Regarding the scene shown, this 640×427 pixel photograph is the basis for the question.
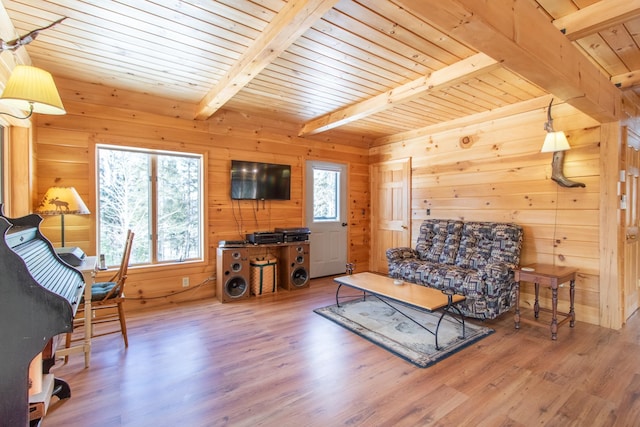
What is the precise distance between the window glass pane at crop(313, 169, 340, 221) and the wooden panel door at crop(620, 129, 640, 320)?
355 centimetres

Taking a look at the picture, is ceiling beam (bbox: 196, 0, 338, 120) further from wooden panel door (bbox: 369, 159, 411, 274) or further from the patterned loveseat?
wooden panel door (bbox: 369, 159, 411, 274)

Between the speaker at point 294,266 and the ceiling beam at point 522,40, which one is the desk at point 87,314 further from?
the ceiling beam at point 522,40

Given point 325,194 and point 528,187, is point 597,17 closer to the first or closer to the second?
point 528,187

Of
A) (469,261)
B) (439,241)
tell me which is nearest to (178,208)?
(439,241)

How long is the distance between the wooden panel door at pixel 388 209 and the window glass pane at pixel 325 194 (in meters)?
0.75

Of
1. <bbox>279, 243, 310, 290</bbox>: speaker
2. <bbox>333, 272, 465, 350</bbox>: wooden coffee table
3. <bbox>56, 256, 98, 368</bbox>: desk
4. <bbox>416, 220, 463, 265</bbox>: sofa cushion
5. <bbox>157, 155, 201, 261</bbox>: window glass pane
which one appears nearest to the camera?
<bbox>56, 256, 98, 368</bbox>: desk

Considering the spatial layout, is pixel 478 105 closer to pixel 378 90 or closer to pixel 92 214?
pixel 378 90

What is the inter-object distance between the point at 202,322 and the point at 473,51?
3473 millimetres

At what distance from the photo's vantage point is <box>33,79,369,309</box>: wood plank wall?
317 cm


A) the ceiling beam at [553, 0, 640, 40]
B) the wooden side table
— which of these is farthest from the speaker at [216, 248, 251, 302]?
the ceiling beam at [553, 0, 640, 40]

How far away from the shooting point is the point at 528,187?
3574 millimetres

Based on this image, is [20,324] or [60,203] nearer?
[20,324]

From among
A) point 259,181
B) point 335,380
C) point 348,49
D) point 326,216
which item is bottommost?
A: point 335,380

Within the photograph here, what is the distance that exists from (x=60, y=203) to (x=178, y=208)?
129 centimetres
